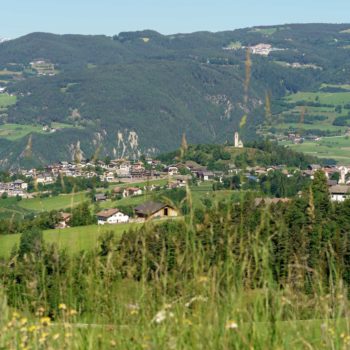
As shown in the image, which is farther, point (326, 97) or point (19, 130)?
point (326, 97)

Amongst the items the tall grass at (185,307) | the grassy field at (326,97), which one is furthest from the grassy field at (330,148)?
the tall grass at (185,307)

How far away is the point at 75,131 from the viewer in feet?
598

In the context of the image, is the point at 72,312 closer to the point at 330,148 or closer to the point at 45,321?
the point at 45,321

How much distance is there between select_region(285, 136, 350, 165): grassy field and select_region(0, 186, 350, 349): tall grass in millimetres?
110039

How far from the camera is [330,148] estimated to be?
132250 millimetres

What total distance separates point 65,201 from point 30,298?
62.6 meters

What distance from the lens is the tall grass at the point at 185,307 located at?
4.29 meters

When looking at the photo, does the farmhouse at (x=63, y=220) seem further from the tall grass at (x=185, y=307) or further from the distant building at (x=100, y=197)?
the distant building at (x=100, y=197)

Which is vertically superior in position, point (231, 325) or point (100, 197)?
point (231, 325)

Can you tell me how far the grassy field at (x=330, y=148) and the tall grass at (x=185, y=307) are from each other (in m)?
110

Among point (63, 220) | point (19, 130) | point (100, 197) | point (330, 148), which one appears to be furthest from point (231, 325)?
point (19, 130)

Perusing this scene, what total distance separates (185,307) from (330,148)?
425 feet

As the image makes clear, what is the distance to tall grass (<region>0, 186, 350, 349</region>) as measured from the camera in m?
4.29

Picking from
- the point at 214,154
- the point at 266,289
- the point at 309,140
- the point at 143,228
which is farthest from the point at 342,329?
the point at 309,140
